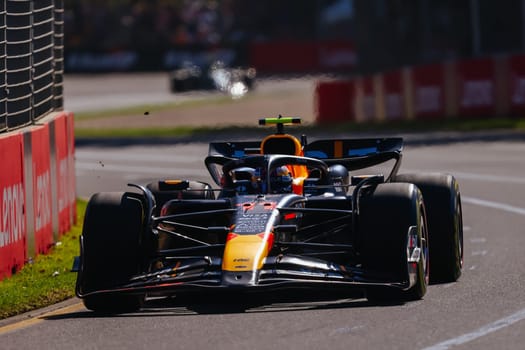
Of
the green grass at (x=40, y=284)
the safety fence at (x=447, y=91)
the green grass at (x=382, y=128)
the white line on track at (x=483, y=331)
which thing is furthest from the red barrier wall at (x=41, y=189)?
the safety fence at (x=447, y=91)

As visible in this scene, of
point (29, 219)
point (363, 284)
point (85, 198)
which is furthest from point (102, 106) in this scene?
point (363, 284)

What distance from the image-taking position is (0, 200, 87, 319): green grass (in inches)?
422

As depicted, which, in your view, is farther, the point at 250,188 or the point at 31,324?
the point at 250,188

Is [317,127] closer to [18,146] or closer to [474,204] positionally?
[474,204]

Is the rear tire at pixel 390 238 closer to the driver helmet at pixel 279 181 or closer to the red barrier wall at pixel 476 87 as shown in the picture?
the driver helmet at pixel 279 181

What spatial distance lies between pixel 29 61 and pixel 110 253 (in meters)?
4.31

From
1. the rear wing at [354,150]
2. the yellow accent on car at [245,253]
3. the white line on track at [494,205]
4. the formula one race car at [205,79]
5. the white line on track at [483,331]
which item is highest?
the formula one race car at [205,79]

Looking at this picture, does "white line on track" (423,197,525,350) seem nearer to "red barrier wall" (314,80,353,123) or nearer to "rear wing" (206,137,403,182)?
"rear wing" (206,137,403,182)

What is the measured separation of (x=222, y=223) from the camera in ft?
36.6

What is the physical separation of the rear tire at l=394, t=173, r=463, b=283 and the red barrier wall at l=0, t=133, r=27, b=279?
346 cm

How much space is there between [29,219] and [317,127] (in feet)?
60.4

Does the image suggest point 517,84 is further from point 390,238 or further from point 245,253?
point 245,253

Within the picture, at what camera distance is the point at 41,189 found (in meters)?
13.6

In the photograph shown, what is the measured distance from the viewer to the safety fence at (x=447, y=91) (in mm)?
28969
